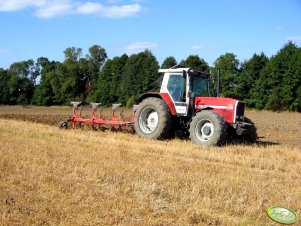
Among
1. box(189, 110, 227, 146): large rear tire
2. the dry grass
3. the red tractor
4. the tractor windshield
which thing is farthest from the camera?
the tractor windshield

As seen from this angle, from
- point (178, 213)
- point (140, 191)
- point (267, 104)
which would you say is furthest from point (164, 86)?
point (267, 104)

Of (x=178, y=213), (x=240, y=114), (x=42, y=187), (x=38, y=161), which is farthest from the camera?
(x=240, y=114)

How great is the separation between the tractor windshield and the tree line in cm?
2219

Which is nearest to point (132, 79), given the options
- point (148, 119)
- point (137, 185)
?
point (148, 119)

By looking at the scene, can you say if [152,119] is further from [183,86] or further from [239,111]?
[239,111]

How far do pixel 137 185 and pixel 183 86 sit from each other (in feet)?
22.9

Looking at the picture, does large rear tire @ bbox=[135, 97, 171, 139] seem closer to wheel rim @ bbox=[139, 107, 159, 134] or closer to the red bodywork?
wheel rim @ bbox=[139, 107, 159, 134]

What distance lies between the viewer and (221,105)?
12.2 metres

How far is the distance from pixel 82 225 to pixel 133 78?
172 ft

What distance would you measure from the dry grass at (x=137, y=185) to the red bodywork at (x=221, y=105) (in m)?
1.96

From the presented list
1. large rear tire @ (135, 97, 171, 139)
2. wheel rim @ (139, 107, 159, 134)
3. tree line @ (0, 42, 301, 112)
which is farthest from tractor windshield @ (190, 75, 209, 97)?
tree line @ (0, 42, 301, 112)

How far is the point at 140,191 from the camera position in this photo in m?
5.85

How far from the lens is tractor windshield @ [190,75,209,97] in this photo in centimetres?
1273

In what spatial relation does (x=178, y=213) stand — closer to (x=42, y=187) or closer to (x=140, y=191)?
(x=140, y=191)
